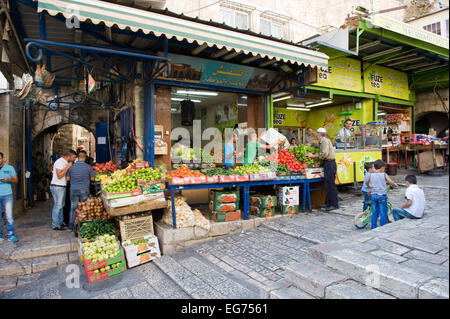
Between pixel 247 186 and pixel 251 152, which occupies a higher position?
pixel 251 152

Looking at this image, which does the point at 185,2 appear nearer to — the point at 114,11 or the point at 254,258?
the point at 114,11

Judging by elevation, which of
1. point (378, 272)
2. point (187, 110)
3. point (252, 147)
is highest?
point (187, 110)

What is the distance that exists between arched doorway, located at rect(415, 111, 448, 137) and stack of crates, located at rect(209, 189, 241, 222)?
15.3 m

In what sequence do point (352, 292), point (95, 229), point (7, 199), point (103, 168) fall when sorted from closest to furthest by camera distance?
1. point (352, 292)
2. point (95, 229)
3. point (7, 199)
4. point (103, 168)

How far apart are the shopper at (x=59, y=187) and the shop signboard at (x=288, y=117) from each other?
9567 millimetres

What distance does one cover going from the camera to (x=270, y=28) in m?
11.7

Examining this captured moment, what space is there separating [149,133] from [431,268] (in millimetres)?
6197

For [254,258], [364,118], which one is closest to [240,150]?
[254,258]

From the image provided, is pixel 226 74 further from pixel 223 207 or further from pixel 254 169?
pixel 223 207

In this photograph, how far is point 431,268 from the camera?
2.91 meters

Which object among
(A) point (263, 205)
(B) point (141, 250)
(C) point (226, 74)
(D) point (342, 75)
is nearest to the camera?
(B) point (141, 250)

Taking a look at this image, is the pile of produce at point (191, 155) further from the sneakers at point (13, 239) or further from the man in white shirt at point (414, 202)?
the man in white shirt at point (414, 202)

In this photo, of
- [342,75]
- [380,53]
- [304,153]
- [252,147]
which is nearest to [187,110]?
[252,147]

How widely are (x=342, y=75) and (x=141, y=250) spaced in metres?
9.99
